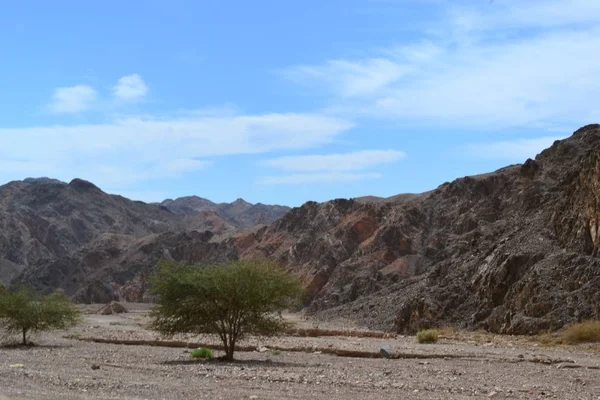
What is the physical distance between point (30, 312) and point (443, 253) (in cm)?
4332

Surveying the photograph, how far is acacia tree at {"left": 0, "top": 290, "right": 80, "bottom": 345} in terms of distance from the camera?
116 ft

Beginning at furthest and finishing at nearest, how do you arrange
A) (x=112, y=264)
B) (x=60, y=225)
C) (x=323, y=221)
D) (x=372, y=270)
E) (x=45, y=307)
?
(x=60, y=225) < (x=112, y=264) < (x=323, y=221) < (x=372, y=270) < (x=45, y=307)

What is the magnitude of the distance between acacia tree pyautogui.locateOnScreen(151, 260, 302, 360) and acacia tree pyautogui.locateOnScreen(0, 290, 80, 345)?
9.61 m

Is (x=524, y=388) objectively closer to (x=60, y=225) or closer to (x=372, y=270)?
(x=372, y=270)

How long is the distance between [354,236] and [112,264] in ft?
190

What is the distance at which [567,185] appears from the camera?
52.9 metres

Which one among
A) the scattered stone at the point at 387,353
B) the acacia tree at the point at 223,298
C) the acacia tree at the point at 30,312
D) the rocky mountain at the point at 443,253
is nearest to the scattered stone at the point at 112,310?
the rocky mountain at the point at 443,253

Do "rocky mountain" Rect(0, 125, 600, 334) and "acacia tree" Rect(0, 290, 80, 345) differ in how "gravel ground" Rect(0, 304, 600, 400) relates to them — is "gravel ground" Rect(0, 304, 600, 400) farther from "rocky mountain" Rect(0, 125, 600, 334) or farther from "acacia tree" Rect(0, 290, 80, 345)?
"rocky mountain" Rect(0, 125, 600, 334)

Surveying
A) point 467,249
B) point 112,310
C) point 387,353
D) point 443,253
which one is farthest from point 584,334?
point 112,310

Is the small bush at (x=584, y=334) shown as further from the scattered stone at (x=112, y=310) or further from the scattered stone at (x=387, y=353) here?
the scattered stone at (x=112, y=310)

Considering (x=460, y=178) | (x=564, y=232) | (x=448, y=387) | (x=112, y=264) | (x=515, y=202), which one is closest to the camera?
(x=448, y=387)

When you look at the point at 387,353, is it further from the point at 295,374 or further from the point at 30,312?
the point at 30,312

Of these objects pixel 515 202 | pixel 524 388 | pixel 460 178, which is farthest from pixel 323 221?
pixel 524 388

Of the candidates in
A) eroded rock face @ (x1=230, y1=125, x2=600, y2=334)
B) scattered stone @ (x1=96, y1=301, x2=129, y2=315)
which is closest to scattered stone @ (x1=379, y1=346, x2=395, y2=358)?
eroded rock face @ (x1=230, y1=125, x2=600, y2=334)
